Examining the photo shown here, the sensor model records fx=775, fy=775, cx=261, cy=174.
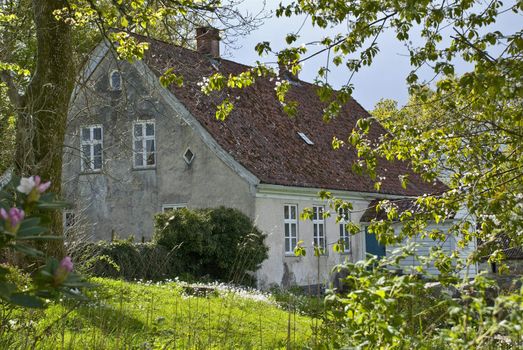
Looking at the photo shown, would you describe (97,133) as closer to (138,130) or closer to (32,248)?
(138,130)

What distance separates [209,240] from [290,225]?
5051 millimetres

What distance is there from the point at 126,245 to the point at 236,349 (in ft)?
32.7

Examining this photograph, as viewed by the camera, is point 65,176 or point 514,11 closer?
point 514,11

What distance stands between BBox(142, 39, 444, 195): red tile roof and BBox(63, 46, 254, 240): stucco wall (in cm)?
71

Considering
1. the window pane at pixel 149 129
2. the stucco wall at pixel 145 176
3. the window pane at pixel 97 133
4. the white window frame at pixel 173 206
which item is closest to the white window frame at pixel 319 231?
the stucco wall at pixel 145 176

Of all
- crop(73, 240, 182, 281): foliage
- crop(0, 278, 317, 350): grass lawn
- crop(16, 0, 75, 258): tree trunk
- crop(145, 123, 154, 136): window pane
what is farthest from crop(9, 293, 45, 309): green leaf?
crop(145, 123, 154, 136): window pane

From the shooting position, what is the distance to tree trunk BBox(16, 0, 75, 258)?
13273mm

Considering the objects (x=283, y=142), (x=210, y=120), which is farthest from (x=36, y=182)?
(x=283, y=142)

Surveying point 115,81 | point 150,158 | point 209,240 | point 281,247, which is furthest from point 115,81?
point 209,240

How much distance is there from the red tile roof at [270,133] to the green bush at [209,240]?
2375mm

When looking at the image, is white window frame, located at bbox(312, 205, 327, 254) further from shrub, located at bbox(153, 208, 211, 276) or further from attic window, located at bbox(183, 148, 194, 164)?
shrub, located at bbox(153, 208, 211, 276)

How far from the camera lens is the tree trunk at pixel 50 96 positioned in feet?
43.5

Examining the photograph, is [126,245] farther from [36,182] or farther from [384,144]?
[36,182]

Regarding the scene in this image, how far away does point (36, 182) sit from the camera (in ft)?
9.57
